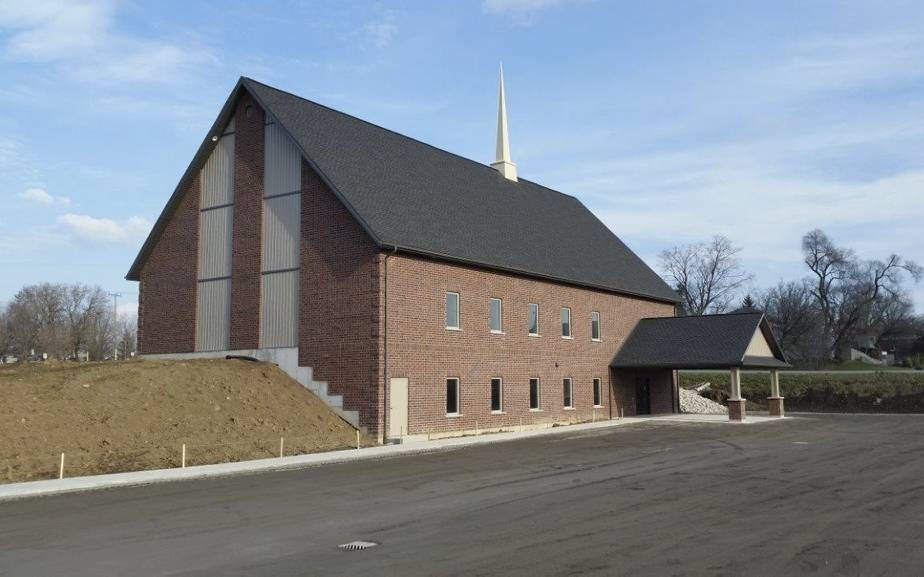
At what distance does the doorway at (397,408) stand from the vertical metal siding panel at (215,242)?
8.63 metres

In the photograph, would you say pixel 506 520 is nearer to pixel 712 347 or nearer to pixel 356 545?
pixel 356 545

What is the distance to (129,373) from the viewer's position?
75.7 ft

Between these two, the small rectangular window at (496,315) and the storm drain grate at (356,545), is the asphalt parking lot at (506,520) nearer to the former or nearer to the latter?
the storm drain grate at (356,545)

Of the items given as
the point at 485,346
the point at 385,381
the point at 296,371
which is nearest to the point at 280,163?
the point at 296,371

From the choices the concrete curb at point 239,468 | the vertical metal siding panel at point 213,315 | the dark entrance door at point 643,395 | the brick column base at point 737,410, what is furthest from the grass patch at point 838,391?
the vertical metal siding panel at point 213,315

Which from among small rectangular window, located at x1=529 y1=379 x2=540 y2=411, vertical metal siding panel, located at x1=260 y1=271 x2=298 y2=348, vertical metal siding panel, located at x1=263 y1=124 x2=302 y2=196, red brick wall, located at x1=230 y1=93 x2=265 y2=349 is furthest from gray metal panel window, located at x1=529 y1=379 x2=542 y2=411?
vertical metal siding panel, located at x1=263 y1=124 x2=302 y2=196

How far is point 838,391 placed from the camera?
159ft

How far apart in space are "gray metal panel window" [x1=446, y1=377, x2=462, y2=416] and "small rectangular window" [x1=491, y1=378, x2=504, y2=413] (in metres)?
2.36

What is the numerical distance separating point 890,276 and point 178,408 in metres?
93.9

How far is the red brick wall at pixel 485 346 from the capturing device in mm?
26625

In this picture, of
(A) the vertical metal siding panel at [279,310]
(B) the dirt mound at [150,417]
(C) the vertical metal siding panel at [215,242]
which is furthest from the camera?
(C) the vertical metal siding panel at [215,242]

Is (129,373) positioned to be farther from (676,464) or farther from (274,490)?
(676,464)

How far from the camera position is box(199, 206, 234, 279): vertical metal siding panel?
3027cm

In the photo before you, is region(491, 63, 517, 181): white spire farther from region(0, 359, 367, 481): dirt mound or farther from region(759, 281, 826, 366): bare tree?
region(759, 281, 826, 366): bare tree
